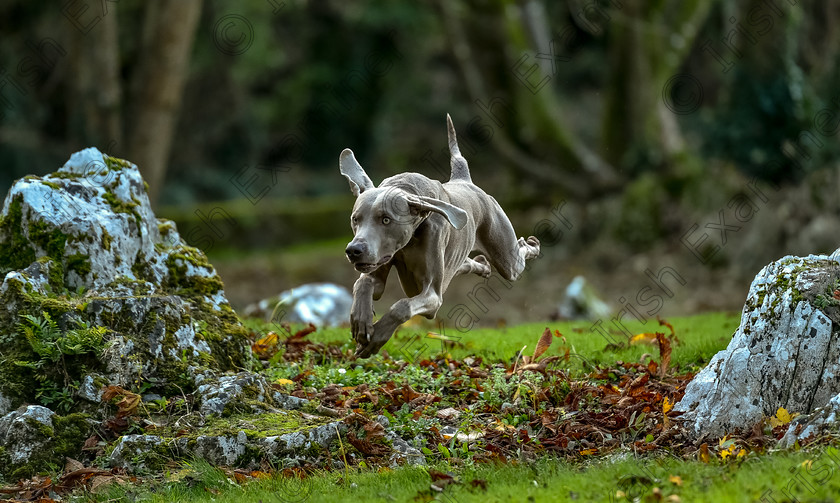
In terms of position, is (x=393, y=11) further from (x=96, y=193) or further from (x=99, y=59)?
(x=96, y=193)

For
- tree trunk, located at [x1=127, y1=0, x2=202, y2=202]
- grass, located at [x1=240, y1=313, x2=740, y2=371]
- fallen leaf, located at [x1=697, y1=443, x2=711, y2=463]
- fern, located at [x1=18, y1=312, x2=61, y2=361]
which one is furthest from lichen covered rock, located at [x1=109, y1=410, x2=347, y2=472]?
tree trunk, located at [x1=127, y1=0, x2=202, y2=202]

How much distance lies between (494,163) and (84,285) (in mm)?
27314

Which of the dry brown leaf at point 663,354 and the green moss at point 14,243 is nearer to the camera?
the green moss at point 14,243

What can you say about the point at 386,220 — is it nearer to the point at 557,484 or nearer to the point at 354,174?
the point at 354,174

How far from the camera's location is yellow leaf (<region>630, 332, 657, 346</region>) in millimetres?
9742

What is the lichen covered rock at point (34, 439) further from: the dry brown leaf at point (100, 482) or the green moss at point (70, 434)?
the dry brown leaf at point (100, 482)

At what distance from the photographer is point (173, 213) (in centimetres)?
2595

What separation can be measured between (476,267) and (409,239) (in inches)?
69.9

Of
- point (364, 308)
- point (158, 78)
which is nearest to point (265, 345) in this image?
point (364, 308)

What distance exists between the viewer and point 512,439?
7027 mm

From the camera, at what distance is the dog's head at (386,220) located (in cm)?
633

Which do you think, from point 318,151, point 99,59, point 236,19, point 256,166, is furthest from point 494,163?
point 99,59

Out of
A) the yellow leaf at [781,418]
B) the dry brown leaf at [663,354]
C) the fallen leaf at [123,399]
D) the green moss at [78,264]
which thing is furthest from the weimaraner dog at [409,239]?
the yellow leaf at [781,418]

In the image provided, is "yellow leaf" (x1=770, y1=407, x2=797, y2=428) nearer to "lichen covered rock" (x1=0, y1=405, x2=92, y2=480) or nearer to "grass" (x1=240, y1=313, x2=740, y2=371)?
"grass" (x1=240, y1=313, x2=740, y2=371)
